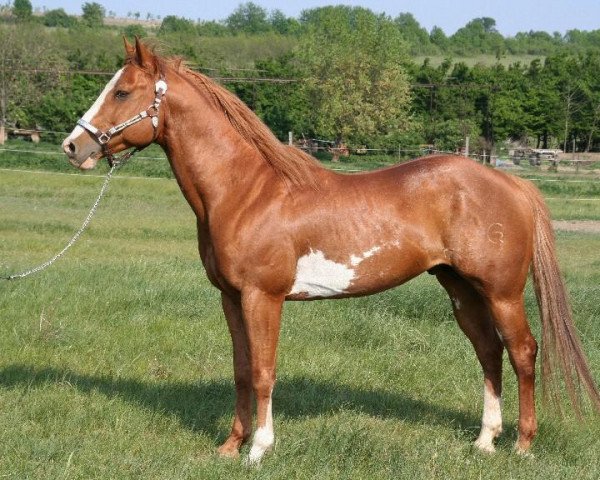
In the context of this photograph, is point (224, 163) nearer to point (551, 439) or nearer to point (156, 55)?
point (156, 55)

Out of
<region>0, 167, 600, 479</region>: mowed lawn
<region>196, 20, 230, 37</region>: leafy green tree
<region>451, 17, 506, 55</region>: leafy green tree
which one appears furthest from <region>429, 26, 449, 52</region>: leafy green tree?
<region>0, 167, 600, 479</region>: mowed lawn

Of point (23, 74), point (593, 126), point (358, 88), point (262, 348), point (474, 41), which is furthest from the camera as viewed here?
point (474, 41)

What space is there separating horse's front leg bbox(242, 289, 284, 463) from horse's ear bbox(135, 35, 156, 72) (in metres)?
1.31

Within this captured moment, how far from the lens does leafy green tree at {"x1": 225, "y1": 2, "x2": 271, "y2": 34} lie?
414 feet

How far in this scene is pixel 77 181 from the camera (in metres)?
23.6

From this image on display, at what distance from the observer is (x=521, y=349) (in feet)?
16.9

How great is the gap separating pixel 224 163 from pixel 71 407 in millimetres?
1848

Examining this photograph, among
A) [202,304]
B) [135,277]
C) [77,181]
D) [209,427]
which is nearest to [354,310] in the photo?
[202,304]

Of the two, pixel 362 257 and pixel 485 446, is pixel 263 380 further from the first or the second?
pixel 485 446

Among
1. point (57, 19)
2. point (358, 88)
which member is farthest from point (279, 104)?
point (57, 19)

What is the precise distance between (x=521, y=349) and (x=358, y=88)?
105 feet

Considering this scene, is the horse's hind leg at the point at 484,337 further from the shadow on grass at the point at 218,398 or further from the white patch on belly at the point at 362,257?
the white patch on belly at the point at 362,257

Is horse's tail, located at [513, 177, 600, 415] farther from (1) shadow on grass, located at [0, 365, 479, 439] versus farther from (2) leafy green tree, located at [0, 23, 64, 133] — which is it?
(2) leafy green tree, located at [0, 23, 64, 133]

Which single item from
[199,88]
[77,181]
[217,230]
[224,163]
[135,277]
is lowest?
[77,181]
